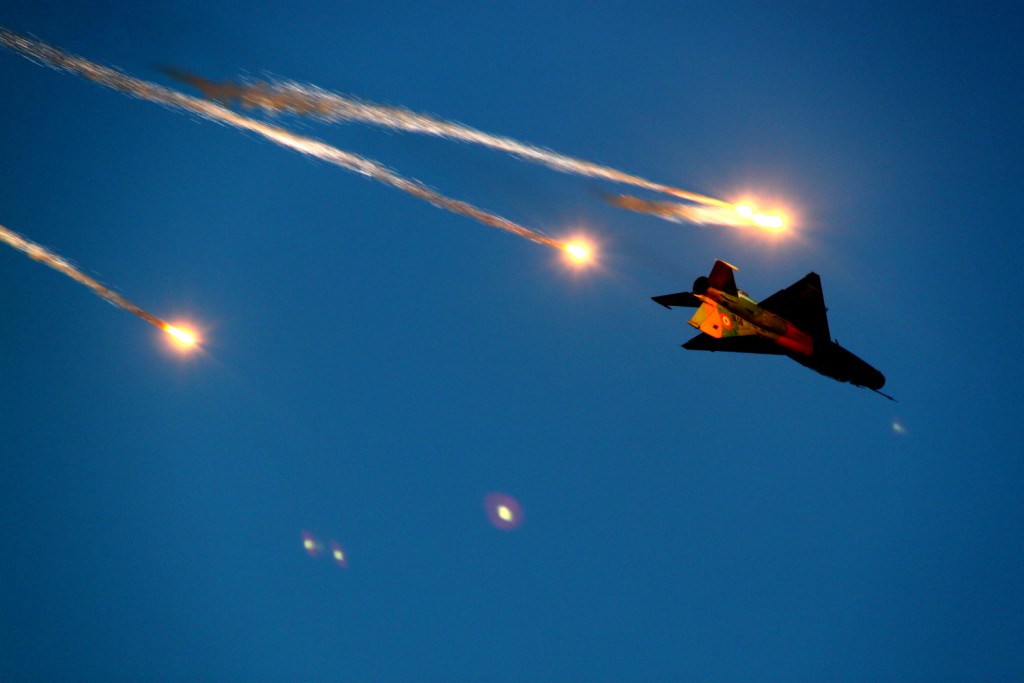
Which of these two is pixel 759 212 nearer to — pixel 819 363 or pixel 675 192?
pixel 675 192

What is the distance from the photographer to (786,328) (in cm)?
3641

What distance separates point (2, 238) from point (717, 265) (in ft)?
104

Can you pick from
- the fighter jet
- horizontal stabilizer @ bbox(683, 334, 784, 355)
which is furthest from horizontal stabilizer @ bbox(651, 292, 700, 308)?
horizontal stabilizer @ bbox(683, 334, 784, 355)

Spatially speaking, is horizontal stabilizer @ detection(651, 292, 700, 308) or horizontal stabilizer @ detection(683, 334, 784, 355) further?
horizontal stabilizer @ detection(683, 334, 784, 355)

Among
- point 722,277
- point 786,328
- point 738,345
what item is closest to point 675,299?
point 722,277

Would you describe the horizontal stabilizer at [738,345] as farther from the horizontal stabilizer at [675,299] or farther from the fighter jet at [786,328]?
the horizontal stabilizer at [675,299]

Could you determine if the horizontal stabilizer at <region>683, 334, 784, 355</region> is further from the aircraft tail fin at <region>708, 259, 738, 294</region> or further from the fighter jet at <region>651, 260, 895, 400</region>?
the aircraft tail fin at <region>708, 259, 738, 294</region>

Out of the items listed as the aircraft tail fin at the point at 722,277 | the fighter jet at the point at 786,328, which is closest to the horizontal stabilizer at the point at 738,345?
the fighter jet at the point at 786,328

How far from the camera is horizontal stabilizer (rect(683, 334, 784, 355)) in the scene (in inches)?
1451

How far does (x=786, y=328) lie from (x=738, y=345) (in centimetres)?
249

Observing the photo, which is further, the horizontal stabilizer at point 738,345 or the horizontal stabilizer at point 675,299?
the horizontal stabilizer at point 738,345

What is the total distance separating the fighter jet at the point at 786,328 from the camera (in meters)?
36.1

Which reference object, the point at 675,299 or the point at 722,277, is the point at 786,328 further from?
the point at 675,299

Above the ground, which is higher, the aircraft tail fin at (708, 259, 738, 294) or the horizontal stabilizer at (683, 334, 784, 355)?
the aircraft tail fin at (708, 259, 738, 294)
